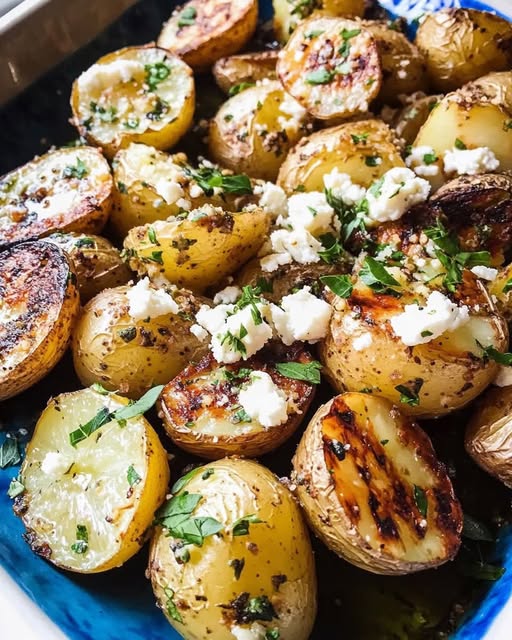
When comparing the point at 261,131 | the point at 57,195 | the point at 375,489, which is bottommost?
the point at 375,489

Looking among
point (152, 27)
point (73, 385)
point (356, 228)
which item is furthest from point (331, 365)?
point (152, 27)

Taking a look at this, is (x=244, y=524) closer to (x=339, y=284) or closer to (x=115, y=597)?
(x=115, y=597)

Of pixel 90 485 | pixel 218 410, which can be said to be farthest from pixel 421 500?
pixel 90 485

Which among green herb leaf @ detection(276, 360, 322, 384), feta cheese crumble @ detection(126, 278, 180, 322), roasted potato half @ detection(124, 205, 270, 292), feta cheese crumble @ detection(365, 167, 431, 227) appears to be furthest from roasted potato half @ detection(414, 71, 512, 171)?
feta cheese crumble @ detection(126, 278, 180, 322)

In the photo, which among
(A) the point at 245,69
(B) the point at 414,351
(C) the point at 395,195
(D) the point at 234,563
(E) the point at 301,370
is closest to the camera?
(D) the point at 234,563

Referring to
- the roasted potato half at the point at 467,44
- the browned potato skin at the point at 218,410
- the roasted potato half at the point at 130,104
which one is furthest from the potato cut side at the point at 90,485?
the roasted potato half at the point at 467,44

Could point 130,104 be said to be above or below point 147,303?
above

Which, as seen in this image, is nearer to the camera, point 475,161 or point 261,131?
point 475,161

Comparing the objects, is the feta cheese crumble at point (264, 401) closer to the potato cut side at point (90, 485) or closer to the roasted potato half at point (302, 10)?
the potato cut side at point (90, 485)
